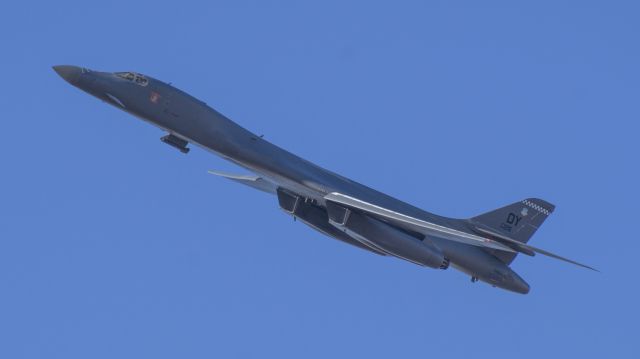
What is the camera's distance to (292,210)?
3803 centimetres

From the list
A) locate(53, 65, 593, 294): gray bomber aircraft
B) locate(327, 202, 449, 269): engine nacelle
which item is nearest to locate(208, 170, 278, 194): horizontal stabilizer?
locate(53, 65, 593, 294): gray bomber aircraft

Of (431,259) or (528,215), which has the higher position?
(528,215)

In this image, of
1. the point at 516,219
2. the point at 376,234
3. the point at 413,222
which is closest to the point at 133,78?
the point at 376,234

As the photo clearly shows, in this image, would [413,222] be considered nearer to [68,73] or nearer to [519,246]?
[519,246]

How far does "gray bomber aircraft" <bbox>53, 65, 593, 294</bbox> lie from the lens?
33.7m

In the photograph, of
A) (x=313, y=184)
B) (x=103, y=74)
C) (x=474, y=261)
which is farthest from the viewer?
(x=474, y=261)

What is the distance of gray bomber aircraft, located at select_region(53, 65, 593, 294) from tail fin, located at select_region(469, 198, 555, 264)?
0.12 ft

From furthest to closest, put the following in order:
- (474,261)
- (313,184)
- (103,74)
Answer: (474,261), (313,184), (103,74)

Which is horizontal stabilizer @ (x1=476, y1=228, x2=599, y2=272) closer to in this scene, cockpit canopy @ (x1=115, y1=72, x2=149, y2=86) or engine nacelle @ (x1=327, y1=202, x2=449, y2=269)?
engine nacelle @ (x1=327, y1=202, x2=449, y2=269)

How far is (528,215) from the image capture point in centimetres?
3972

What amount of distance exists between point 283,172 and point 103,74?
21.8 ft

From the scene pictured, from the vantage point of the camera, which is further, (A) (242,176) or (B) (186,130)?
(A) (242,176)

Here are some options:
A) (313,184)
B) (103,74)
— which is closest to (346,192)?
(313,184)

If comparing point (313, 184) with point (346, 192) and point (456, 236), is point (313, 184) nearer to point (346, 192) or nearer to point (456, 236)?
point (346, 192)
